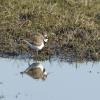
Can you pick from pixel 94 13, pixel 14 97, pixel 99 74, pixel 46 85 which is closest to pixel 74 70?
pixel 99 74

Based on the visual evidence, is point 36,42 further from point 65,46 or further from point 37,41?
point 65,46

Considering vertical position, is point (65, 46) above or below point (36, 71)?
above

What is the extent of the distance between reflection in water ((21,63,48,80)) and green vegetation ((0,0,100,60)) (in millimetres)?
867

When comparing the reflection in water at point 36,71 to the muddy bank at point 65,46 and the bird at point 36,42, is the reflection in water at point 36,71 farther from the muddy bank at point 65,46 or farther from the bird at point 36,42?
the muddy bank at point 65,46

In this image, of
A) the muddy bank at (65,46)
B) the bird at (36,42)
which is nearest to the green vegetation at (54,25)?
the muddy bank at (65,46)

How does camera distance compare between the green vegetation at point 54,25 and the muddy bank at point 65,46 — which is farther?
the green vegetation at point 54,25

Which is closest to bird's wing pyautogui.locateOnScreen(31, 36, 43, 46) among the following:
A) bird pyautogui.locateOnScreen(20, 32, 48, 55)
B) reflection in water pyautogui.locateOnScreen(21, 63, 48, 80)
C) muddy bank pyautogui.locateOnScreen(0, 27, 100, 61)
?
bird pyautogui.locateOnScreen(20, 32, 48, 55)

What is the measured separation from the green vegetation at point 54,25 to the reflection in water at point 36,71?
87 cm

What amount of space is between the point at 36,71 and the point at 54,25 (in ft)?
7.33

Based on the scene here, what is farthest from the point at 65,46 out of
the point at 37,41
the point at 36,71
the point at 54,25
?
the point at 36,71

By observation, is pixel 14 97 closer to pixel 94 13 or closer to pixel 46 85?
pixel 46 85

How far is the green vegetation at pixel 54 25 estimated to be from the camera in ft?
42.6

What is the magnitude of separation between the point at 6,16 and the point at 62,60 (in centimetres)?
194

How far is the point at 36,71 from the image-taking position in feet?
38.3
